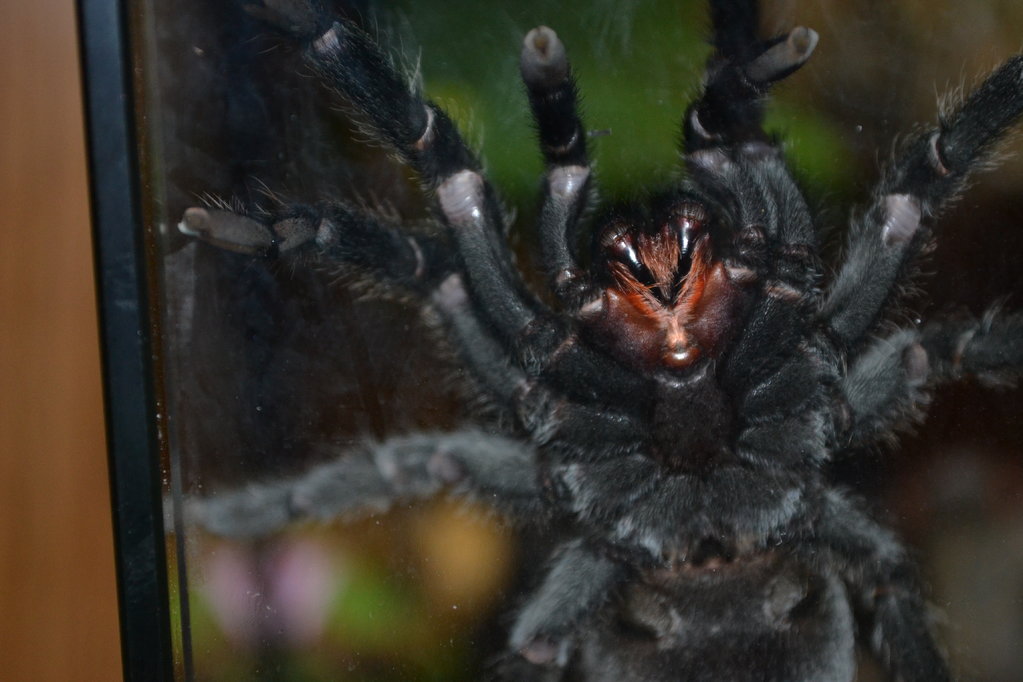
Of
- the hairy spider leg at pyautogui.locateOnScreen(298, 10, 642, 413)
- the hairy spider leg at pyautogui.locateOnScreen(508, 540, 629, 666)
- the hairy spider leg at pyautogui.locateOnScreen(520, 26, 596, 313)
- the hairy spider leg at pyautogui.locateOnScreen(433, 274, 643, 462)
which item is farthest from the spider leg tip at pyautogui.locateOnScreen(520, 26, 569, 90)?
the hairy spider leg at pyautogui.locateOnScreen(508, 540, 629, 666)

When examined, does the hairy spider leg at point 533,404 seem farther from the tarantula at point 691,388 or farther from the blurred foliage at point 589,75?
the blurred foliage at point 589,75

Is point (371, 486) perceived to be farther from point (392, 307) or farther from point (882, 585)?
point (882, 585)

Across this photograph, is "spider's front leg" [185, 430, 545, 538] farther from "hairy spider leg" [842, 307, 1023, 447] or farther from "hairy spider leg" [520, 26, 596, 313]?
"hairy spider leg" [842, 307, 1023, 447]

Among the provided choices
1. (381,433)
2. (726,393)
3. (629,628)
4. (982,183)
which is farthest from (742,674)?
(982,183)

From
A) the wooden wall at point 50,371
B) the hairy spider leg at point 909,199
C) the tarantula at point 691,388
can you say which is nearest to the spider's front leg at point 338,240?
the tarantula at point 691,388

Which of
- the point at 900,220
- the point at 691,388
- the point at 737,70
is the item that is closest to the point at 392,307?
the point at 691,388

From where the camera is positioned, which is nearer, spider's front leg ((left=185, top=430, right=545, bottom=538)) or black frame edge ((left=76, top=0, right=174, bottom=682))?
black frame edge ((left=76, top=0, right=174, bottom=682))
